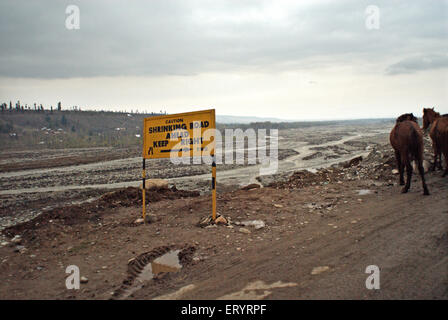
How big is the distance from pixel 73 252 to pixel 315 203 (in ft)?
18.8

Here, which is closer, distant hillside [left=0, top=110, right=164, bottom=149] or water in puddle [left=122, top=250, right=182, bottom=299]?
water in puddle [left=122, top=250, right=182, bottom=299]

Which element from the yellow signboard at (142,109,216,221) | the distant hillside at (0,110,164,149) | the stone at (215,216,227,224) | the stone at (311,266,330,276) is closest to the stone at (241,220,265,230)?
the stone at (215,216,227,224)

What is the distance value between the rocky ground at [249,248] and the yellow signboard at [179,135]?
Result: 1.62 meters

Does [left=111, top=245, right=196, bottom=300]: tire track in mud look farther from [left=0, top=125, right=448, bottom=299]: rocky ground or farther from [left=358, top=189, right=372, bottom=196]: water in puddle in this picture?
[left=358, top=189, right=372, bottom=196]: water in puddle

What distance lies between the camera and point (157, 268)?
5195 mm

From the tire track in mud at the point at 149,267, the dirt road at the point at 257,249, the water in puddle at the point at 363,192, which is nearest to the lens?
the dirt road at the point at 257,249

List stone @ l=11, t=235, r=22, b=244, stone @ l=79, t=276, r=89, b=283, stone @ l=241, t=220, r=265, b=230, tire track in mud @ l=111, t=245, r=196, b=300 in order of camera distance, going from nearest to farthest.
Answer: tire track in mud @ l=111, t=245, r=196, b=300 → stone @ l=79, t=276, r=89, b=283 → stone @ l=241, t=220, r=265, b=230 → stone @ l=11, t=235, r=22, b=244

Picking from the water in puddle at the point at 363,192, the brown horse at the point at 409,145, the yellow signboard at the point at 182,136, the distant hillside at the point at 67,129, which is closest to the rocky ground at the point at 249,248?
the water in puddle at the point at 363,192

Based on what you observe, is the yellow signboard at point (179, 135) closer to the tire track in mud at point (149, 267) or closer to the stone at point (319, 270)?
the tire track in mud at point (149, 267)

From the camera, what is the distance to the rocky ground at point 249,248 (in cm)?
407

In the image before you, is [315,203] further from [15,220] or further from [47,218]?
[15,220]

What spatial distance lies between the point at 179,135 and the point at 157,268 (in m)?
3.22

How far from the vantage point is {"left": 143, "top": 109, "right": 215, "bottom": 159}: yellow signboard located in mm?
6906

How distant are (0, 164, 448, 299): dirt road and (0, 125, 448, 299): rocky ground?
2 cm
